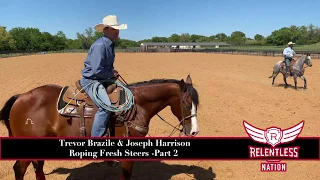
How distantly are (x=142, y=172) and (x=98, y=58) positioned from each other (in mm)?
2679

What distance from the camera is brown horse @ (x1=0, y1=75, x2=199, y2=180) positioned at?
3.94 meters

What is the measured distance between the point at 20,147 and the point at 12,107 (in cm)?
67

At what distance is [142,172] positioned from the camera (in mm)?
5172

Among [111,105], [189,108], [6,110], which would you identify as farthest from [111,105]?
[6,110]

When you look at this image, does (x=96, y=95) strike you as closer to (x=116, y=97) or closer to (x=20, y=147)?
(x=116, y=97)

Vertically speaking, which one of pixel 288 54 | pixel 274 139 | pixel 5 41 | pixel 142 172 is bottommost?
pixel 142 172

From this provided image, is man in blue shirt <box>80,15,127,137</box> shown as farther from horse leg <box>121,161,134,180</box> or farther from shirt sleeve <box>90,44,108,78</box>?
horse leg <box>121,161,134,180</box>

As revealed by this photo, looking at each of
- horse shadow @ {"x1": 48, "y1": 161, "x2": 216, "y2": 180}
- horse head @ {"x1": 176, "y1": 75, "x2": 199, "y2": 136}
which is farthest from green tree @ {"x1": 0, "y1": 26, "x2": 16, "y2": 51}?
horse head @ {"x1": 176, "y1": 75, "x2": 199, "y2": 136}

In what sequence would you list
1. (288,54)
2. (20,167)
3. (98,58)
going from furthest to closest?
(288,54)
(20,167)
(98,58)

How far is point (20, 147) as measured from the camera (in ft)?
13.1

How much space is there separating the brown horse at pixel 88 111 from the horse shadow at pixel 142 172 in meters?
1.06

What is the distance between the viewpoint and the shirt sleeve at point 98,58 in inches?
143

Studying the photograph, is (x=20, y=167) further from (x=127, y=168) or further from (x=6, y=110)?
(x=127, y=168)

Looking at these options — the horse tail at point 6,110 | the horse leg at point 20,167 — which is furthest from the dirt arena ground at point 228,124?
the horse tail at point 6,110
